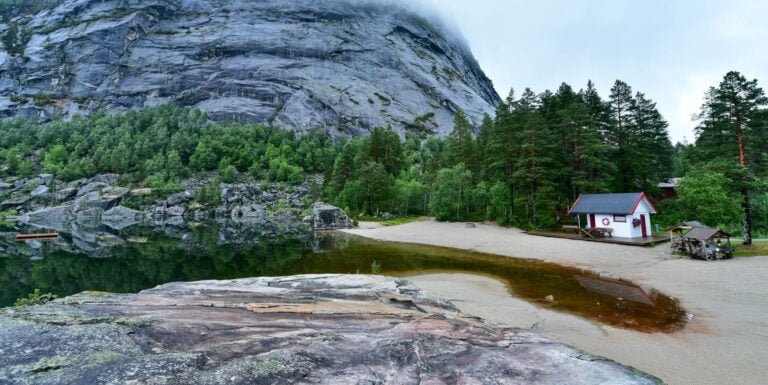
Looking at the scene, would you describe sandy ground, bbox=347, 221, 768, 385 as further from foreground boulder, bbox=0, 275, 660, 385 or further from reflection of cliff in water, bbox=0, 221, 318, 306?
reflection of cliff in water, bbox=0, 221, 318, 306

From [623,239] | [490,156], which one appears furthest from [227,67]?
[623,239]

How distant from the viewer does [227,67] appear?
13912cm

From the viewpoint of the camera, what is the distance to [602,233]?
3228 centimetres

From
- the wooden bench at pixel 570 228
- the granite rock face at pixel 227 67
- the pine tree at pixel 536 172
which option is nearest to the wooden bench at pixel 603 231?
the wooden bench at pixel 570 228

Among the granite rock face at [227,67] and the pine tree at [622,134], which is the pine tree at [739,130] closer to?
the pine tree at [622,134]

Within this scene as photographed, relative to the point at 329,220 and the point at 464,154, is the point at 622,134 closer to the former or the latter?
the point at 464,154

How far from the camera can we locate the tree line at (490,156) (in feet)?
82.4

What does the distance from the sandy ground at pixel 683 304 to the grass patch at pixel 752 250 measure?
1673 mm

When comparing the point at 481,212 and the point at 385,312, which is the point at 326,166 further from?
the point at 385,312

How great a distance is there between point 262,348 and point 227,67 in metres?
158

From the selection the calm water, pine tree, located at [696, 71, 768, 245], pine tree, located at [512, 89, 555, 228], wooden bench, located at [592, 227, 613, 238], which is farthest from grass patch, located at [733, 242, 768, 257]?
pine tree, located at [512, 89, 555, 228]

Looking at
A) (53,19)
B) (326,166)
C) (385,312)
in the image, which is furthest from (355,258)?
(53,19)

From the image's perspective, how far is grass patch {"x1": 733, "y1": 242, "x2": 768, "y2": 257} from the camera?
21.5 meters

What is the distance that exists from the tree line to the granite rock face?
15088 millimetres
